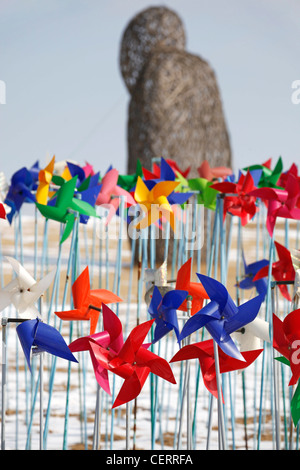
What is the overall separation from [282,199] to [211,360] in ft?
1.40

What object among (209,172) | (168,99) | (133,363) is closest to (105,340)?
(133,363)

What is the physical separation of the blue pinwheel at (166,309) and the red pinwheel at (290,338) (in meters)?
0.11

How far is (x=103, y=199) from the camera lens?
45.1 inches

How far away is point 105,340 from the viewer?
2.24 feet

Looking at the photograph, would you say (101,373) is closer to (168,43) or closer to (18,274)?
(18,274)

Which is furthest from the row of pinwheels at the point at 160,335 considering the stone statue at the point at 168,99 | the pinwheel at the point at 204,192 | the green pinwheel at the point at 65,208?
the stone statue at the point at 168,99

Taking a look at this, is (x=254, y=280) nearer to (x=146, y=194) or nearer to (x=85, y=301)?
(x=146, y=194)

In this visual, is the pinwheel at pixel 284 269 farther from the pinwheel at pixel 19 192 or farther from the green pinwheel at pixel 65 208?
the pinwheel at pixel 19 192

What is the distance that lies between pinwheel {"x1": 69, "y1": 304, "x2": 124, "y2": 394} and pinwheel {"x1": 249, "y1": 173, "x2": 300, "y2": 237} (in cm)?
43

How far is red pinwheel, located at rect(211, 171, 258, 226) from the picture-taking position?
110 centimetres

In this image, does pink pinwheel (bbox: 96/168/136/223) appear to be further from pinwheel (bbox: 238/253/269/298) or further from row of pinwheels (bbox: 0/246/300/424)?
row of pinwheels (bbox: 0/246/300/424)

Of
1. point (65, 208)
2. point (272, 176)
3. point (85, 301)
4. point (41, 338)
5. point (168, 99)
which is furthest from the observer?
point (168, 99)

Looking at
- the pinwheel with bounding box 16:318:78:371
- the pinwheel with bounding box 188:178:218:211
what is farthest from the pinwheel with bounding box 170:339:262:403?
the pinwheel with bounding box 188:178:218:211
